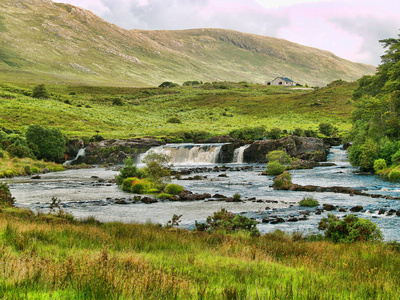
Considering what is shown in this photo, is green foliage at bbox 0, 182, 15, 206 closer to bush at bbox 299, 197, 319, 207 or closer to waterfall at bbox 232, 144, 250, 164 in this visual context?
bush at bbox 299, 197, 319, 207

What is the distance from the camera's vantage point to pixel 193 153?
7069 cm

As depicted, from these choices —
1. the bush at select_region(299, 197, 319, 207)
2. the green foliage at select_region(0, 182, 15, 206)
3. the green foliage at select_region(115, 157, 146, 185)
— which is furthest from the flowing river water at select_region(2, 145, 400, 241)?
the green foliage at select_region(0, 182, 15, 206)

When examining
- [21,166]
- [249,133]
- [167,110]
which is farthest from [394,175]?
[167,110]

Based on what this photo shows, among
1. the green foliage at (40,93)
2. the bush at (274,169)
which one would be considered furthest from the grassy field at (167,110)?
the bush at (274,169)

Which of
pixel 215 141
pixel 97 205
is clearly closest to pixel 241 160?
pixel 215 141

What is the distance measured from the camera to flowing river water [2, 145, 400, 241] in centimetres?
2252

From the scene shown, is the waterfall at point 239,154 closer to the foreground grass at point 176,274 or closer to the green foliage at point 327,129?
the green foliage at point 327,129

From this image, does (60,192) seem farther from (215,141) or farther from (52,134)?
(215,141)

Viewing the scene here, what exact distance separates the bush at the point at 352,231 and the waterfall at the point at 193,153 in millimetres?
52595

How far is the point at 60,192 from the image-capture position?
34594 millimetres

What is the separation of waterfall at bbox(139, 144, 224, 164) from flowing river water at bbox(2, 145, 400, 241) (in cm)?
1939

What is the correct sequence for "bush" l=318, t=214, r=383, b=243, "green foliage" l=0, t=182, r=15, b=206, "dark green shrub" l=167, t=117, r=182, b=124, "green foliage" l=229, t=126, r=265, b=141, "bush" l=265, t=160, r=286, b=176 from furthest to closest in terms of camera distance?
"dark green shrub" l=167, t=117, r=182, b=124 < "green foliage" l=229, t=126, r=265, b=141 < "bush" l=265, t=160, r=286, b=176 < "green foliage" l=0, t=182, r=15, b=206 < "bush" l=318, t=214, r=383, b=243

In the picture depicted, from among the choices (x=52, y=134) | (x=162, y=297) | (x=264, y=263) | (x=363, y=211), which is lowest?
(x=363, y=211)

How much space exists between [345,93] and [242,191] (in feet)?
390
